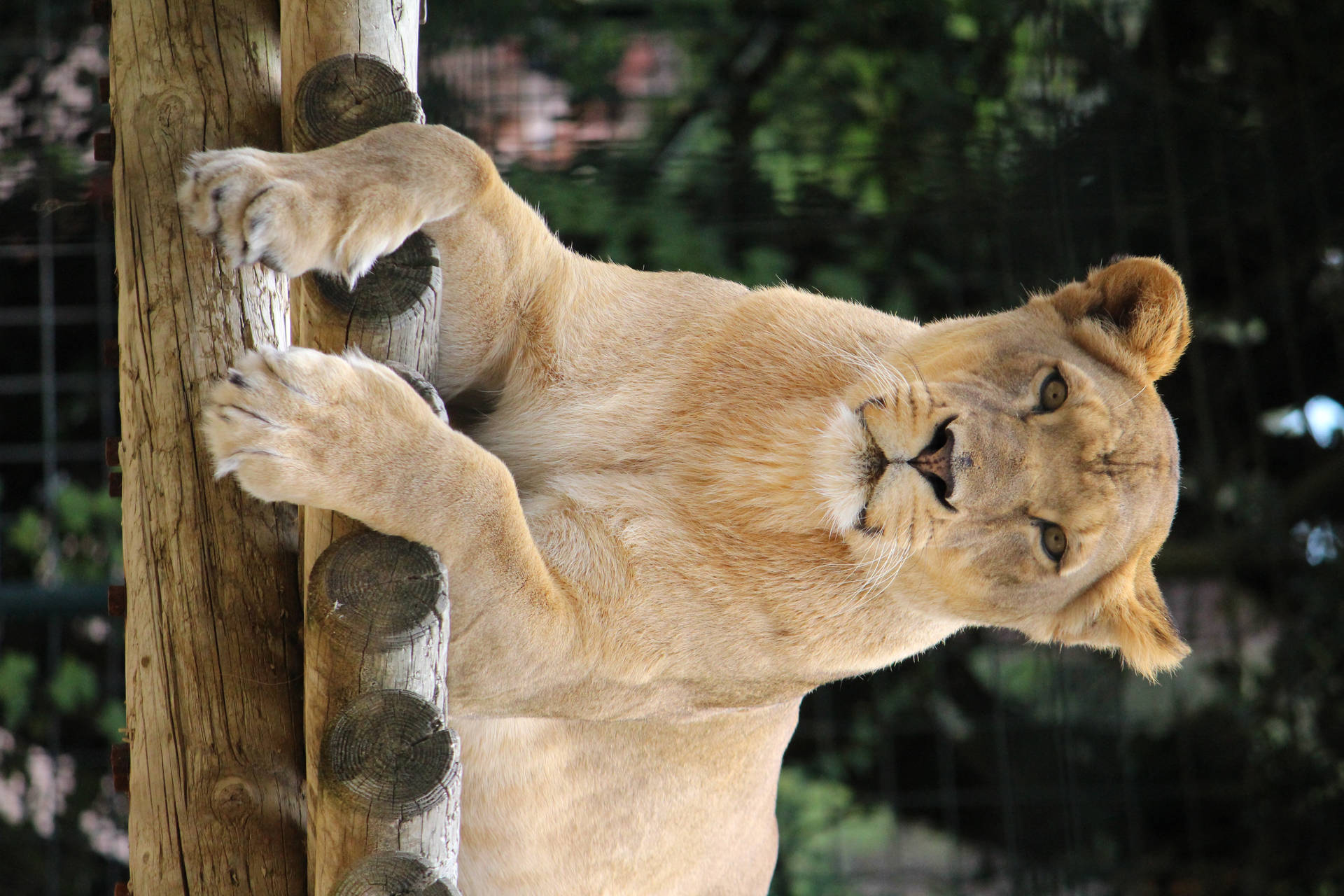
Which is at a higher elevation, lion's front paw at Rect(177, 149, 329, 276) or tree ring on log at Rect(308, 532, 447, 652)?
lion's front paw at Rect(177, 149, 329, 276)

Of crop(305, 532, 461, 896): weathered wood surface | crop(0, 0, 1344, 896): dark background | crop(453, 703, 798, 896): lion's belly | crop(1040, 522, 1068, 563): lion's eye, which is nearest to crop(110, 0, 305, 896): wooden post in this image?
crop(305, 532, 461, 896): weathered wood surface

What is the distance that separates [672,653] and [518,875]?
750 mm

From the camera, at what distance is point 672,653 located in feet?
7.82

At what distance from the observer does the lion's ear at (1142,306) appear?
2.85 meters

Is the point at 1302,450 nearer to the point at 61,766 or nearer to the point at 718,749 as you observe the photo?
the point at 718,749

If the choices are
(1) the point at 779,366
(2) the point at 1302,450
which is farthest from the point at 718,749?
(2) the point at 1302,450

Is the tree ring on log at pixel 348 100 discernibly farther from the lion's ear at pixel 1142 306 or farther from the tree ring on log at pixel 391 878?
the lion's ear at pixel 1142 306

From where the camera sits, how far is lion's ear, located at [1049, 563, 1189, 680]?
9.62 ft

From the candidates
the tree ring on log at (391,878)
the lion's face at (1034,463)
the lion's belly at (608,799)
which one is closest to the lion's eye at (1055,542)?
the lion's face at (1034,463)

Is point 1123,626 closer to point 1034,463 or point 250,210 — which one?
point 1034,463

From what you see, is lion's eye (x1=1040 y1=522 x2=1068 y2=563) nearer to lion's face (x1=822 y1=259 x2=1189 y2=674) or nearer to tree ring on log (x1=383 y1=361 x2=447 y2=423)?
lion's face (x1=822 y1=259 x2=1189 y2=674)

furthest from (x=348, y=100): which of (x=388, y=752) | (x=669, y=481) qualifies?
(x=388, y=752)

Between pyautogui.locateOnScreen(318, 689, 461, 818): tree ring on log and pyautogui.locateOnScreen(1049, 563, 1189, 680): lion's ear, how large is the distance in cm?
166

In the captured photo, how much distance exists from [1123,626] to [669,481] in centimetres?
118
